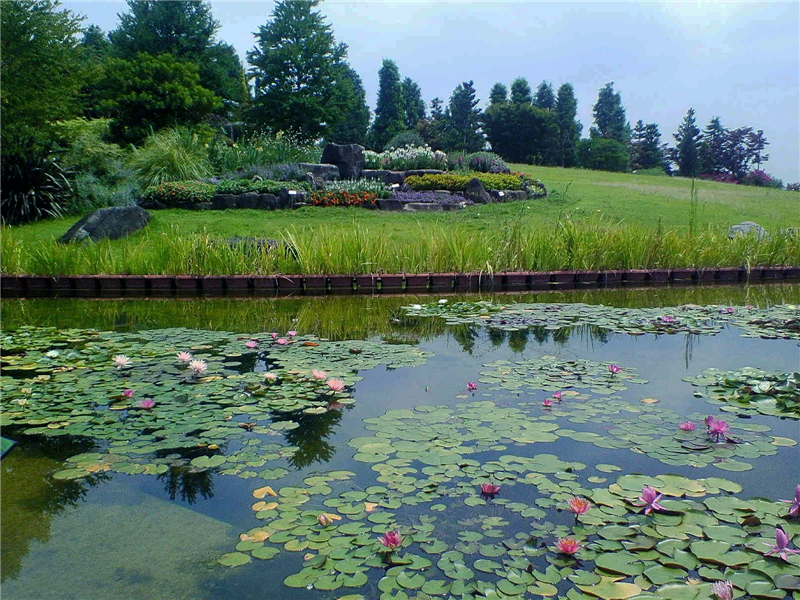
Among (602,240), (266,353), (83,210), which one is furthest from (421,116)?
(266,353)

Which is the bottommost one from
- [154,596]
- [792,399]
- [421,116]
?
[154,596]

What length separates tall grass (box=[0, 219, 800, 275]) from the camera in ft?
22.7

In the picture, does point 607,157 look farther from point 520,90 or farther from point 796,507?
point 796,507

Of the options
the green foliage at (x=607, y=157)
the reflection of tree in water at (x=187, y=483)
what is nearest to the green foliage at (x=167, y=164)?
the reflection of tree in water at (x=187, y=483)

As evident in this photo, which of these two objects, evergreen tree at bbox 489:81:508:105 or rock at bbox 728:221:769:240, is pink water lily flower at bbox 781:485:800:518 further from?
evergreen tree at bbox 489:81:508:105

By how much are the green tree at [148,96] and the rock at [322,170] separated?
997cm

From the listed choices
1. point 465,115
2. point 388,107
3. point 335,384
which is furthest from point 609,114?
point 335,384

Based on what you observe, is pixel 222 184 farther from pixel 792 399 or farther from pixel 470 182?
pixel 792 399

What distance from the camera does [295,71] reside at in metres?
31.3

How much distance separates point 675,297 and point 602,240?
1.39 meters

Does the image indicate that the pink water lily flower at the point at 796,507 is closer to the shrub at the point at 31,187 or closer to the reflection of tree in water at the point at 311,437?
the reflection of tree in water at the point at 311,437

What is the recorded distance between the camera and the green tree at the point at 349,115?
31.5 m

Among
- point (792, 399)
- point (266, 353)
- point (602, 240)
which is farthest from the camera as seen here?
point (602, 240)

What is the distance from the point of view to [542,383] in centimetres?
332
